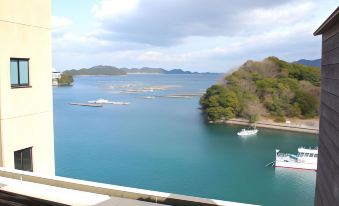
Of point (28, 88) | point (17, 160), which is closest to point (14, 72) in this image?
point (28, 88)

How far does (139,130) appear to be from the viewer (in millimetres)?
23984

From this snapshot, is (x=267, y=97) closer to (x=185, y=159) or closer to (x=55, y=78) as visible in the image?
(x=185, y=159)

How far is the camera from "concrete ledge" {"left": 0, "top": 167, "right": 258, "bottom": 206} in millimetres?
1548

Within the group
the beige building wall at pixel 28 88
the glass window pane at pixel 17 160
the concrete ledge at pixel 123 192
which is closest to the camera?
the concrete ledge at pixel 123 192

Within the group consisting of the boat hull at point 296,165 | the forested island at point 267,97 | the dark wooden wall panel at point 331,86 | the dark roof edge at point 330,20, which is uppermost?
the dark roof edge at point 330,20

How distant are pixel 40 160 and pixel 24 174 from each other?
1.87 m

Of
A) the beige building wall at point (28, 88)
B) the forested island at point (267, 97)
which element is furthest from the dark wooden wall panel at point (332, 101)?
the forested island at point (267, 97)

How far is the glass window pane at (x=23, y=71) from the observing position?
3416mm

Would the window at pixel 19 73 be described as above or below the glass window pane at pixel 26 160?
above

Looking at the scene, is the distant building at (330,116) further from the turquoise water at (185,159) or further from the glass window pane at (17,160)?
the turquoise water at (185,159)

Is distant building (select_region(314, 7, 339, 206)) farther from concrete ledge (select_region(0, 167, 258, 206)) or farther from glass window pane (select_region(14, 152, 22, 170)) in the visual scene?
glass window pane (select_region(14, 152, 22, 170))

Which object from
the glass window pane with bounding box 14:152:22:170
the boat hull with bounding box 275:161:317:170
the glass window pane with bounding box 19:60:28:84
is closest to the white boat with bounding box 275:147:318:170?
the boat hull with bounding box 275:161:317:170

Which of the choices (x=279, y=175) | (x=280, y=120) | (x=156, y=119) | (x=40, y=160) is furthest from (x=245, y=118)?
(x=40, y=160)

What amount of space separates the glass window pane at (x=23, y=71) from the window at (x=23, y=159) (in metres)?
0.70
